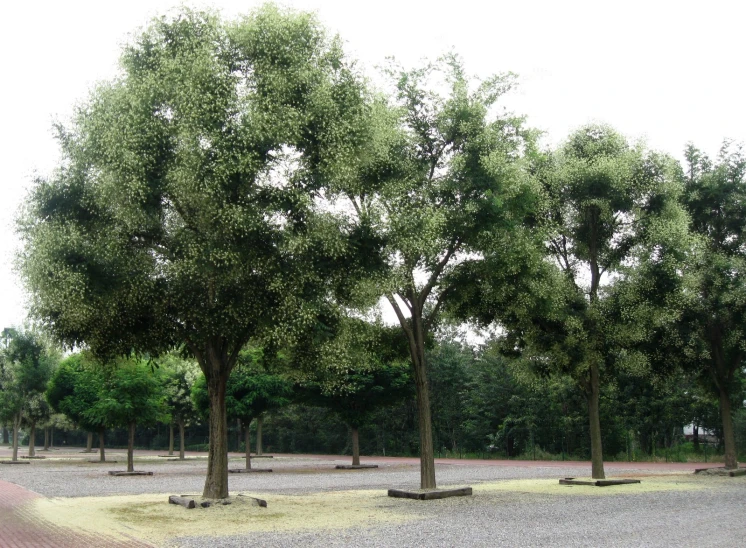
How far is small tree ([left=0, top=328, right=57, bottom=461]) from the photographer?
44.9 metres

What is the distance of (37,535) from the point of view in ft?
45.1

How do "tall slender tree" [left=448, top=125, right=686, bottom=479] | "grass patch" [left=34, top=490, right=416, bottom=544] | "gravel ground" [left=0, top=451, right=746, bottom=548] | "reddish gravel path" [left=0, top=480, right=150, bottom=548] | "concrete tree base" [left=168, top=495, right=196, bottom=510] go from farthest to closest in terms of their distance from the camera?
"tall slender tree" [left=448, top=125, right=686, bottom=479] → "concrete tree base" [left=168, top=495, right=196, bottom=510] → "grass patch" [left=34, top=490, right=416, bottom=544] → "gravel ground" [left=0, top=451, right=746, bottom=548] → "reddish gravel path" [left=0, top=480, right=150, bottom=548]

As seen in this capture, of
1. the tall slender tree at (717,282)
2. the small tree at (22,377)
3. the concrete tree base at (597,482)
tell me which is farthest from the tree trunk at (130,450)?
the tall slender tree at (717,282)

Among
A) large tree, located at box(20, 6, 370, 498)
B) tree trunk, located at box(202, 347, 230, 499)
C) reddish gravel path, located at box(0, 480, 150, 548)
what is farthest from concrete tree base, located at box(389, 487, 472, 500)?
reddish gravel path, located at box(0, 480, 150, 548)

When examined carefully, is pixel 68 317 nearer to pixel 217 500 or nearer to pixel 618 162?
pixel 217 500

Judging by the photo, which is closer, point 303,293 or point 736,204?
point 303,293

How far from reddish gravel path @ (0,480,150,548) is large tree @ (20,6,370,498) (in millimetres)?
4724

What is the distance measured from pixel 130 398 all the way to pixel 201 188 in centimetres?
2395

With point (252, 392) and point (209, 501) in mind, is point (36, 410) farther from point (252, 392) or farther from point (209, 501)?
point (209, 501)

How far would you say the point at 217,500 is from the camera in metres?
18.4

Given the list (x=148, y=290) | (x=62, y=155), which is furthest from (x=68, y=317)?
(x=62, y=155)

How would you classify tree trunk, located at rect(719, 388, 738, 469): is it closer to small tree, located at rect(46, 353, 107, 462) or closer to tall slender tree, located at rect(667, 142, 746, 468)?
tall slender tree, located at rect(667, 142, 746, 468)

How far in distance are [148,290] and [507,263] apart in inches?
412

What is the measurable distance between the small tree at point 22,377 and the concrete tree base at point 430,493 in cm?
3319
